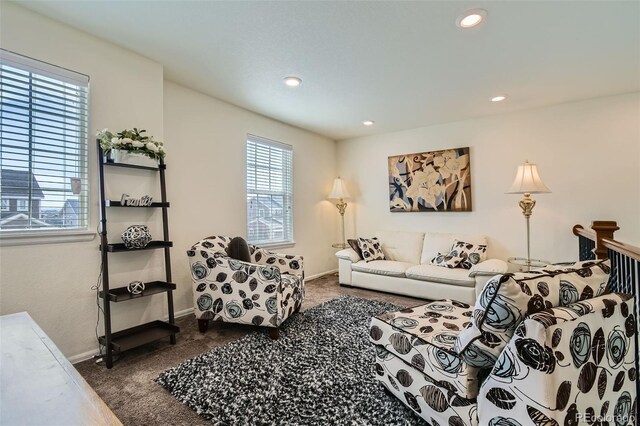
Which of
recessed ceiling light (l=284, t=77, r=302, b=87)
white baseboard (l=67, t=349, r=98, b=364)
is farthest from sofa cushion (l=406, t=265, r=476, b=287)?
white baseboard (l=67, t=349, r=98, b=364)

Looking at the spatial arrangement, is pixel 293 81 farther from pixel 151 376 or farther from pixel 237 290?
pixel 151 376

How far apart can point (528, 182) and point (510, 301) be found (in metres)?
3.10

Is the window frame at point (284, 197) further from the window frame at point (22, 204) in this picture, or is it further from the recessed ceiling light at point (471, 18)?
the recessed ceiling light at point (471, 18)

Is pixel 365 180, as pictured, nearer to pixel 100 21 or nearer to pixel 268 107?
pixel 268 107

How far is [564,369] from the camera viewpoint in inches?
40.4

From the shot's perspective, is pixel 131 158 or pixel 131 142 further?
pixel 131 158

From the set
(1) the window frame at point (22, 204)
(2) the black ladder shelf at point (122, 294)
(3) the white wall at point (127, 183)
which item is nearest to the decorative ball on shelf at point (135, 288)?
(2) the black ladder shelf at point (122, 294)

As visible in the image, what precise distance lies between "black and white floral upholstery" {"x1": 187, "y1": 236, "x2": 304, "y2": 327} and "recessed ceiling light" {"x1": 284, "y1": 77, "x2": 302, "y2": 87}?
6.12ft

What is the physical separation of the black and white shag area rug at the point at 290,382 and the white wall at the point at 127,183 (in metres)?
0.92

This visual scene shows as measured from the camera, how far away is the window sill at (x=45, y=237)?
6.46 feet

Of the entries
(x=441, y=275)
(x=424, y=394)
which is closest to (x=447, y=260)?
(x=441, y=275)

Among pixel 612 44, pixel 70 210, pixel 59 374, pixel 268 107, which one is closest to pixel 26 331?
pixel 59 374

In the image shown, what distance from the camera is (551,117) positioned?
382 centimetres

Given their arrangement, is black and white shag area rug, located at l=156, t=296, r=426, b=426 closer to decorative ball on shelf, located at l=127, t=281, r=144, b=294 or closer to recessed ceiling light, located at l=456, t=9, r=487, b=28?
decorative ball on shelf, located at l=127, t=281, r=144, b=294
